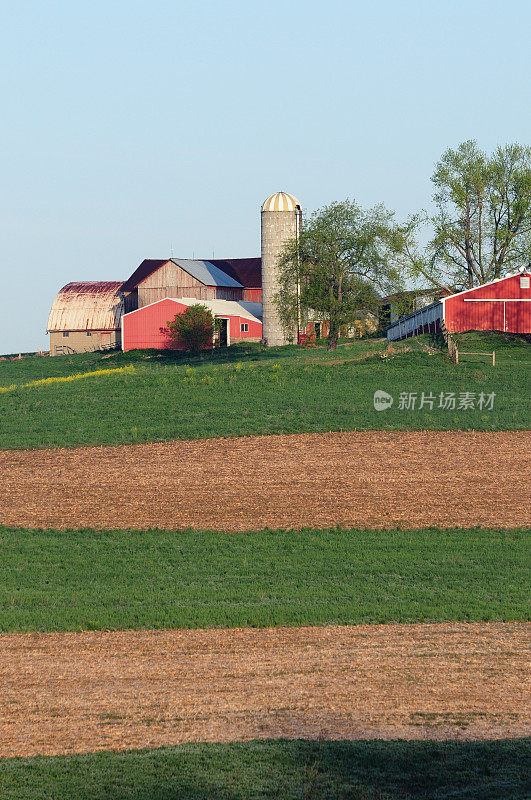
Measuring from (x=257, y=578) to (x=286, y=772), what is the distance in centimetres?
989

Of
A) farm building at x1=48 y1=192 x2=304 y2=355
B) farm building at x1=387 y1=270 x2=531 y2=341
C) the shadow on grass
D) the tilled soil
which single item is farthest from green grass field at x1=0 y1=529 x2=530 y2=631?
farm building at x1=48 y1=192 x2=304 y2=355

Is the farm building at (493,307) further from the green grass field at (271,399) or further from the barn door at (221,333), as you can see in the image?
the barn door at (221,333)

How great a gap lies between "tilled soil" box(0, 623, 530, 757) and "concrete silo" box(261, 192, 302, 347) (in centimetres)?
6022

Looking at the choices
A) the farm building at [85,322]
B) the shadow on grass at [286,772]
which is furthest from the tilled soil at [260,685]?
the farm building at [85,322]

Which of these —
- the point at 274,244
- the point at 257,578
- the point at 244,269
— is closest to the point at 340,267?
the point at 274,244

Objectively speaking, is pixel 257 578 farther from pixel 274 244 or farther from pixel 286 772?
pixel 274 244

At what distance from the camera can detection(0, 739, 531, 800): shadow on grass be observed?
9.81 metres

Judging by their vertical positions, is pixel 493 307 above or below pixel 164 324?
below

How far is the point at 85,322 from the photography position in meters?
91.7

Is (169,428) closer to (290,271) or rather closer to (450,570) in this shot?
(450,570)

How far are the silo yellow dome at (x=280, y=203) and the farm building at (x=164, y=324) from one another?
9817 millimetres

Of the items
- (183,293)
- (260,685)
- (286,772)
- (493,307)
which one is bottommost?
(260,685)

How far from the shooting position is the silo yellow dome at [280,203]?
255 ft

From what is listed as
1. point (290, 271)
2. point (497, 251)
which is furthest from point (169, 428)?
point (497, 251)
